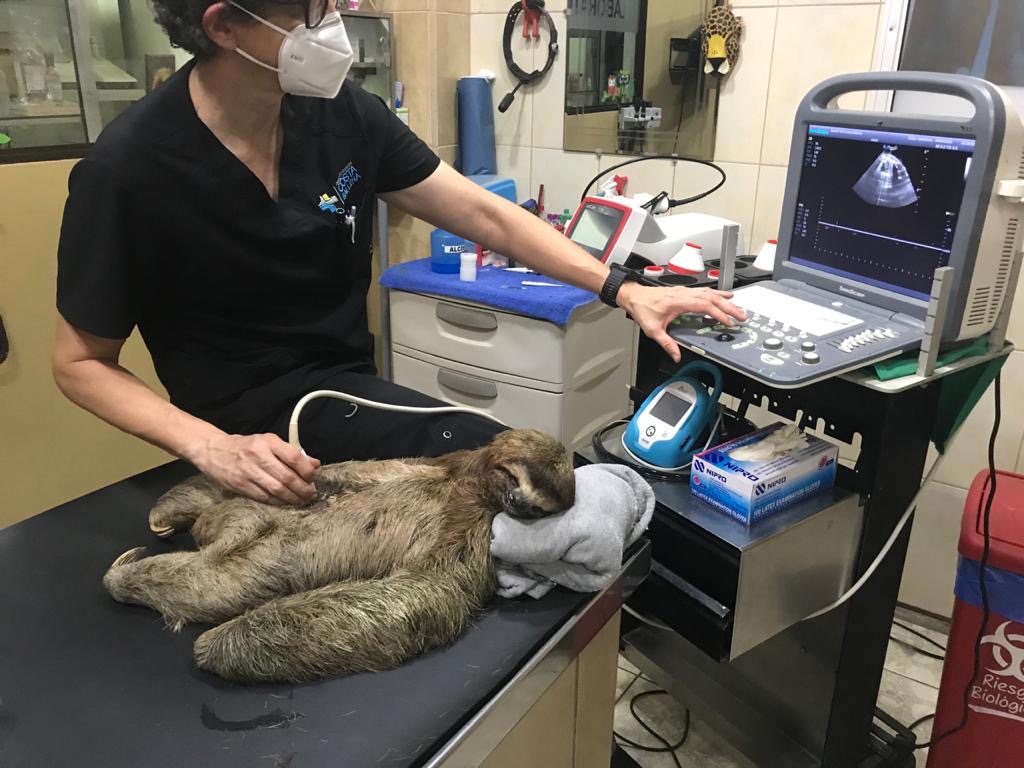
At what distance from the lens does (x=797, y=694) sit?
4.81ft

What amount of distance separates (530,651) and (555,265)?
0.73 m

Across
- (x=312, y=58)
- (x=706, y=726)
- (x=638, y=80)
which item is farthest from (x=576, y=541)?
(x=638, y=80)

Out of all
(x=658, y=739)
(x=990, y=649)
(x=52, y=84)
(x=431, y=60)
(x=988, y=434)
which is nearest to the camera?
(x=990, y=649)

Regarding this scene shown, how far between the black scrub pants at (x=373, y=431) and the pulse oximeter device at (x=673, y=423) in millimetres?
219

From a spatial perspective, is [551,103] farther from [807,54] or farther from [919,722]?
[919,722]

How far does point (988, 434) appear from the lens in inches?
72.2

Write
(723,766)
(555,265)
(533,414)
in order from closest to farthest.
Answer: (555,265), (723,766), (533,414)

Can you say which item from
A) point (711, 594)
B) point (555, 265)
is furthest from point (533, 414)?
point (711, 594)

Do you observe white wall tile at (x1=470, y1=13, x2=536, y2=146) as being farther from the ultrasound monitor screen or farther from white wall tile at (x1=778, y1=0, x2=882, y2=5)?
the ultrasound monitor screen

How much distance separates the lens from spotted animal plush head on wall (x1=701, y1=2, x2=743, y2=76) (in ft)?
6.51

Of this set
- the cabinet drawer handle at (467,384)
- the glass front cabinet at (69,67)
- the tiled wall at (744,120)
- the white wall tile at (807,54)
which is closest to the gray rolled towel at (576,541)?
the cabinet drawer handle at (467,384)

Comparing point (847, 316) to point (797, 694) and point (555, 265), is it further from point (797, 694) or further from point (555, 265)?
point (797, 694)

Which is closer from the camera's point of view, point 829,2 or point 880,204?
point 880,204

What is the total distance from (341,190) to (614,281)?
18.8 inches
